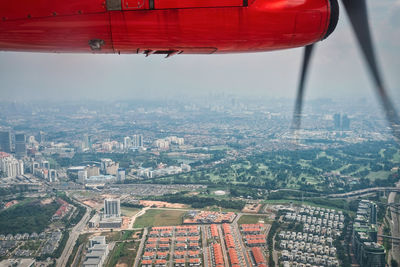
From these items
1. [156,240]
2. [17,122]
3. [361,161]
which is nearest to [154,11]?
[156,240]

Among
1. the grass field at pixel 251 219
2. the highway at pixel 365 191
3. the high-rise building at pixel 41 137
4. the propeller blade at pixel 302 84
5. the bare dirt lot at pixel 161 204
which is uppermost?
the propeller blade at pixel 302 84

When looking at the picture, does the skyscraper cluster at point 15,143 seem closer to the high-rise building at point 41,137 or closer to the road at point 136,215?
the high-rise building at point 41,137

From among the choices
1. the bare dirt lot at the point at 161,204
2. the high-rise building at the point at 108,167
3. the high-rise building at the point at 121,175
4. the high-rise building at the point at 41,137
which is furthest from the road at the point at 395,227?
the high-rise building at the point at 41,137

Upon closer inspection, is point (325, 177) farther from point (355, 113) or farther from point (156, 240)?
point (355, 113)

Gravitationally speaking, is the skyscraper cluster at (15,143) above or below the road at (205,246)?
above

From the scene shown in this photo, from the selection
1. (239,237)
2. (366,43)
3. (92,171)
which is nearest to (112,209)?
(239,237)
